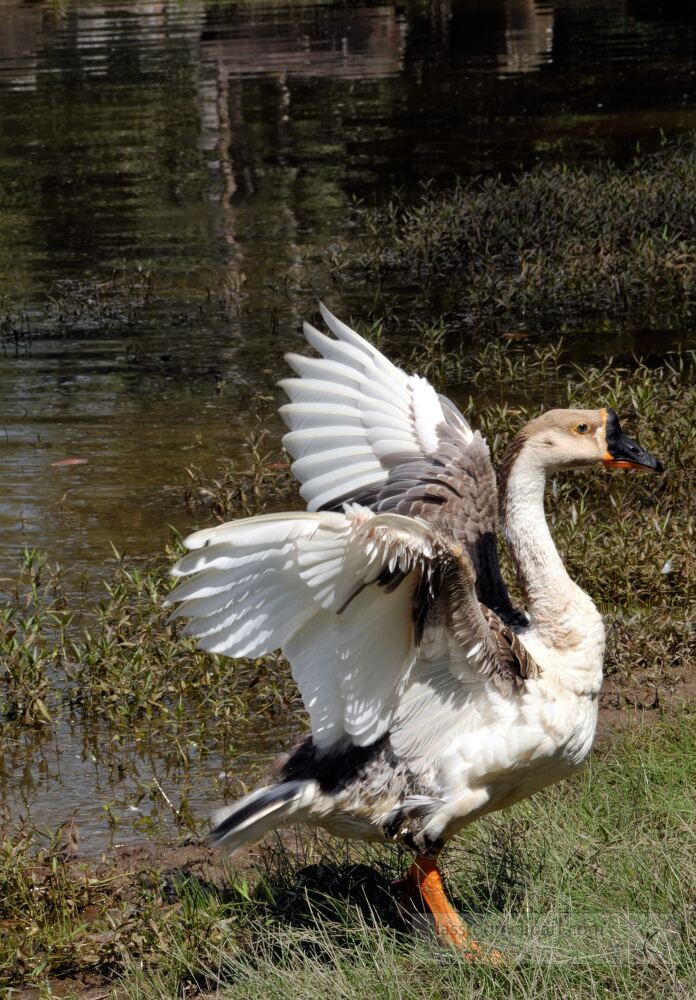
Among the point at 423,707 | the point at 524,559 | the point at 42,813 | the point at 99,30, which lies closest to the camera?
the point at 423,707

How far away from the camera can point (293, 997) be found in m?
3.19

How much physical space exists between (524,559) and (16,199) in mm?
10566

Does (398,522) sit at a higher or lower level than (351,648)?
higher

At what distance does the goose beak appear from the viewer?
414 cm

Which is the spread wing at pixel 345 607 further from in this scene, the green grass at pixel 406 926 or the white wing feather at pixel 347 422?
the white wing feather at pixel 347 422

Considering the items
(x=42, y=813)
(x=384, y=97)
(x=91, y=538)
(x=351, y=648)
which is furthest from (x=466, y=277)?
(x=384, y=97)

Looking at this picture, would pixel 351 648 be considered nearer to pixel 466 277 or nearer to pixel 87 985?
pixel 87 985

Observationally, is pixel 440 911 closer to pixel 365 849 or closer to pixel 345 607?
pixel 365 849

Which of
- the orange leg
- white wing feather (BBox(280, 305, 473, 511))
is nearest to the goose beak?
white wing feather (BBox(280, 305, 473, 511))

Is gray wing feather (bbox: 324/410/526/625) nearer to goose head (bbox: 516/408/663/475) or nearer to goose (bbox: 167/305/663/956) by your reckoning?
goose (bbox: 167/305/663/956)

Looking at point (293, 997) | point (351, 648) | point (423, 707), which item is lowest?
point (293, 997)

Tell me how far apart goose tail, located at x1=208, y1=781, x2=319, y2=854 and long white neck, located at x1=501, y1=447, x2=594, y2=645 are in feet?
2.58

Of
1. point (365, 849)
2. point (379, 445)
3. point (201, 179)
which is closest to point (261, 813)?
point (365, 849)

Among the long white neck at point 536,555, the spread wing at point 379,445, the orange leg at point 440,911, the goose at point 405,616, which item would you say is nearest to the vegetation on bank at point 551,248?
the spread wing at point 379,445
